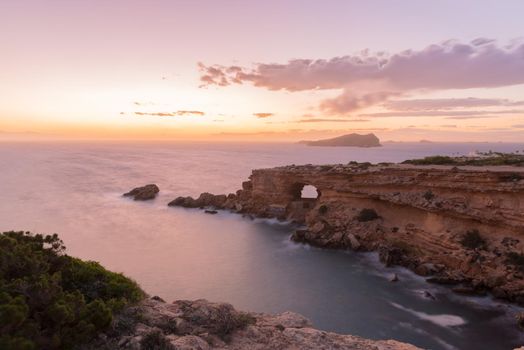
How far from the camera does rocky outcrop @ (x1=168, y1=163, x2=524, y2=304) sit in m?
25.2

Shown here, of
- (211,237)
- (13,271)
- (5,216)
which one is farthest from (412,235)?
(5,216)

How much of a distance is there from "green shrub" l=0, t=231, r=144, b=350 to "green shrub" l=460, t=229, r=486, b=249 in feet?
79.2

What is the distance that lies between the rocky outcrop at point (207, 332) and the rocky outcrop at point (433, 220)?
56.4 feet

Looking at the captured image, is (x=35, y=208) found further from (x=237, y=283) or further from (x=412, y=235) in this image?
(x=412, y=235)

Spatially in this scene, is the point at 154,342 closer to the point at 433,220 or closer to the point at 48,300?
the point at 48,300

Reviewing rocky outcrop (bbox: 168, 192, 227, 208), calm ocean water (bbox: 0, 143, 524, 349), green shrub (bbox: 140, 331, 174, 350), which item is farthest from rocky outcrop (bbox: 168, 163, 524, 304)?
green shrub (bbox: 140, 331, 174, 350)

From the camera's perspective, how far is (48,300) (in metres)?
8.77

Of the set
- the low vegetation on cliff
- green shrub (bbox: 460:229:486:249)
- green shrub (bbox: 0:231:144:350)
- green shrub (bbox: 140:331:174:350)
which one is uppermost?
the low vegetation on cliff

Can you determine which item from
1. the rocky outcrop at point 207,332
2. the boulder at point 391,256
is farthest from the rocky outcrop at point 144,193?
the rocky outcrop at point 207,332

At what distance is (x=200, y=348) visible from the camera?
979cm

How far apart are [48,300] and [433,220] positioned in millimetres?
28739

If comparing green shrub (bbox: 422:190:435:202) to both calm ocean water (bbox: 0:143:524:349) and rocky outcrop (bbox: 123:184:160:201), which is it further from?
rocky outcrop (bbox: 123:184:160:201)

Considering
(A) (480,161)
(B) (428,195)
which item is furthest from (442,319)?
(A) (480,161)

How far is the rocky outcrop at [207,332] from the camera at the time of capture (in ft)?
31.3
